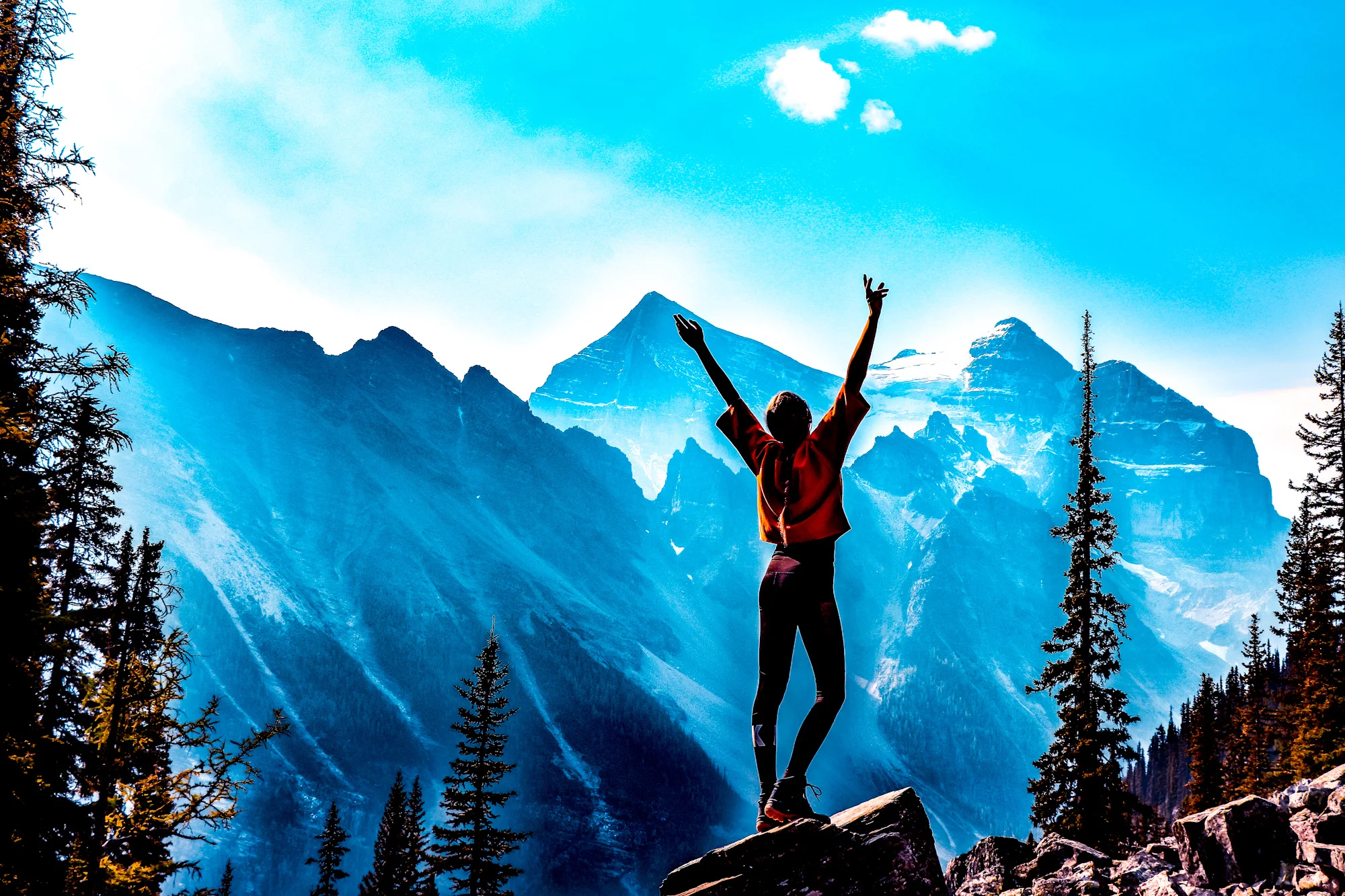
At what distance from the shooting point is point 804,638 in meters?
7.34

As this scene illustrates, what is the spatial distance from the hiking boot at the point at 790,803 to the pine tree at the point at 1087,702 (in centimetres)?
1857

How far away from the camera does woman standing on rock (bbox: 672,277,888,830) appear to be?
23.4ft

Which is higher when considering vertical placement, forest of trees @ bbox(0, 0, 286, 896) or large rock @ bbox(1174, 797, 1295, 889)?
forest of trees @ bbox(0, 0, 286, 896)

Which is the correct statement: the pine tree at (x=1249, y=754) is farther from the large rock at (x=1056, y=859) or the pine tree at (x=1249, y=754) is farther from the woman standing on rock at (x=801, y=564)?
the woman standing on rock at (x=801, y=564)

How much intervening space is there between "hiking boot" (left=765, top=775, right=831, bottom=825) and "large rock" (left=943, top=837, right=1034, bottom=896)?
1006 centimetres

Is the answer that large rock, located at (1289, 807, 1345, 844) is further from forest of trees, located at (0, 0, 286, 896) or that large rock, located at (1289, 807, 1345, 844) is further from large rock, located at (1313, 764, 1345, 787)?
forest of trees, located at (0, 0, 286, 896)

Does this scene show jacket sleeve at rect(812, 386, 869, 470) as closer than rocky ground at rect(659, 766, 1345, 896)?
No

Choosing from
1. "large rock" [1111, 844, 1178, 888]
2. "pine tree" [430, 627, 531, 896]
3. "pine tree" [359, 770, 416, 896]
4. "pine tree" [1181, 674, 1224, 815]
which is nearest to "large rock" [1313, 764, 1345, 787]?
"large rock" [1111, 844, 1178, 888]

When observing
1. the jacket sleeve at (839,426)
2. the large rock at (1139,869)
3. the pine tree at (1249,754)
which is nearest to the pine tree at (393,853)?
the large rock at (1139,869)

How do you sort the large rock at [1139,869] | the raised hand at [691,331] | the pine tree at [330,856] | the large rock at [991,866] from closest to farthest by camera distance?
the raised hand at [691,331], the large rock at [1139,869], the large rock at [991,866], the pine tree at [330,856]

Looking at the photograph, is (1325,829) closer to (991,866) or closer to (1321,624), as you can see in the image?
(991,866)

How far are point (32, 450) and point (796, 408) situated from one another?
12352 millimetres

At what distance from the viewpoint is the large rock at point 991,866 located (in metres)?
15.3

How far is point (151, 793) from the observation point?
44.7 ft
